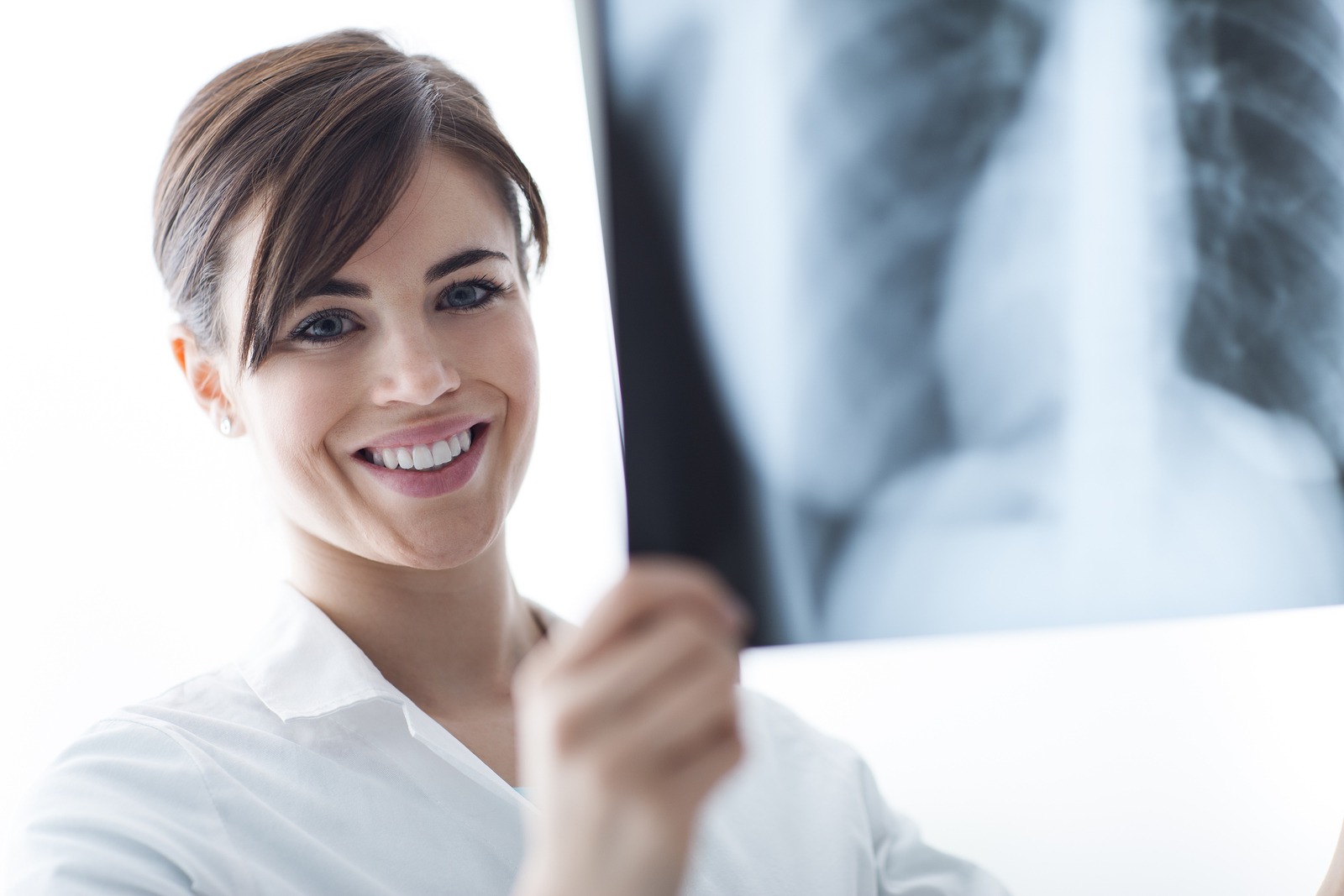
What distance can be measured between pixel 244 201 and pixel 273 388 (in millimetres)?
169

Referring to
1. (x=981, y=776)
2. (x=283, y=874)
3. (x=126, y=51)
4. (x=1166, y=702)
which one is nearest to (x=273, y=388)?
(x=283, y=874)

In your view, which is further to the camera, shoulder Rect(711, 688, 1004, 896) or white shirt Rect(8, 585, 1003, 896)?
shoulder Rect(711, 688, 1004, 896)

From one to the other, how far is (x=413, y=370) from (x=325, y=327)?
0.11 meters

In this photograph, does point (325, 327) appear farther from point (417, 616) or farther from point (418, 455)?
point (417, 616)

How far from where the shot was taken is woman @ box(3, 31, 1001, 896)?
0.89 m

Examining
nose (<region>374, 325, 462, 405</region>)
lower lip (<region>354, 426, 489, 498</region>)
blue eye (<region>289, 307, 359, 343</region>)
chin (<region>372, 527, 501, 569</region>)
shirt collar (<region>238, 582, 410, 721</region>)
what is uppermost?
blue eye (<region>289, 307, 359, 343</region>)

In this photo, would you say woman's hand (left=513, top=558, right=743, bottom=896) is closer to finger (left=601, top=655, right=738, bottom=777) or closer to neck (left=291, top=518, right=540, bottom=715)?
finger (left=601, top=655, right=738, bottom=777)

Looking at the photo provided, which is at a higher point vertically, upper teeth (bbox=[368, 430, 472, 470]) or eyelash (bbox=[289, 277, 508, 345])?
eyelash (bbox=[289, 277, 508, 345])

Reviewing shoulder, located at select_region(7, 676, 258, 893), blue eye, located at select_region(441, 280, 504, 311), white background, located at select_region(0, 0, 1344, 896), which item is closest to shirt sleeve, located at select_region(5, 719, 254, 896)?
shoulder, located at select_region(7, 676, 258, 893)

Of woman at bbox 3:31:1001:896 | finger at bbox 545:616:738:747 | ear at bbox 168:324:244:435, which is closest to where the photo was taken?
finger at bbox 545:616:738:747

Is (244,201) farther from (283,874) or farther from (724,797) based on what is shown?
(724,797)

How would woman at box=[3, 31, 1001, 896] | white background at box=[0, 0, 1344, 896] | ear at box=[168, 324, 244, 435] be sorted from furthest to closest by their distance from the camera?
white background at box=[0, 0, 1344, 896] < ear at box=[168, 324, 244, 435] < woman at box=[3, 31, 1001, 896]

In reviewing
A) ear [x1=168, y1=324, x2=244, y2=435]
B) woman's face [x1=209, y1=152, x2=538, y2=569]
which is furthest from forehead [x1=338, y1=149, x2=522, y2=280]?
ear [x1=168, y1=324, x2=244, y2=435]

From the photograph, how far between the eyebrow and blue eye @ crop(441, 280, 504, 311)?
0.07 feet
